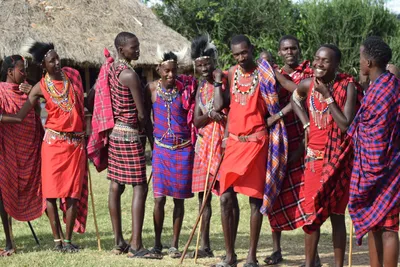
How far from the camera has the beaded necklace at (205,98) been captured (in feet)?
23.2

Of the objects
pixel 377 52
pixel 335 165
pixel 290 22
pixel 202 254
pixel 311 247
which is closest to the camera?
pixel 377 52

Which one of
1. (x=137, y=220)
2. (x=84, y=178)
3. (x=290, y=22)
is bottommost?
(x=137, y=220)

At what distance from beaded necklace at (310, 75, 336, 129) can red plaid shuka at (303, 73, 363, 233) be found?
0.04 meters

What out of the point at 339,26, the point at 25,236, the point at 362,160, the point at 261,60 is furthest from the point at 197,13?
the point at 362,160

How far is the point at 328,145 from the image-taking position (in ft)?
18.9

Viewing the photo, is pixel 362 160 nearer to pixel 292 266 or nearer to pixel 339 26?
pixel 292 266

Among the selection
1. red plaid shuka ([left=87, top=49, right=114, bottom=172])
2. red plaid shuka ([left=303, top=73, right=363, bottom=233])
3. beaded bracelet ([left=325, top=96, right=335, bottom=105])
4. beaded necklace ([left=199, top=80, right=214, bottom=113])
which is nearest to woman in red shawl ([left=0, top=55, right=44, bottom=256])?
red plaid shuka ([left=87, top=49, right=114, bottom=172])

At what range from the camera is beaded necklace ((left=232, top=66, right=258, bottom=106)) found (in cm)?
645

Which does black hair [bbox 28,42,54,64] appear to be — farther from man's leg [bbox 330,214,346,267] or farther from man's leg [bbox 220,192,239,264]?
man's leg [bbox 330,214,346,267]

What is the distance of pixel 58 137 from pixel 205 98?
5.07ft

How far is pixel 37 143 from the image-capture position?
7.65m

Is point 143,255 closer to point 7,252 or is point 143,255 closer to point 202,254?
point 202,254

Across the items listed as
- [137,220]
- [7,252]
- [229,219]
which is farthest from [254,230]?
[7,252]

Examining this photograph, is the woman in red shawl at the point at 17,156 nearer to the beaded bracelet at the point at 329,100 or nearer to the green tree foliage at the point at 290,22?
the beaded bracelet at the point at 329,100
